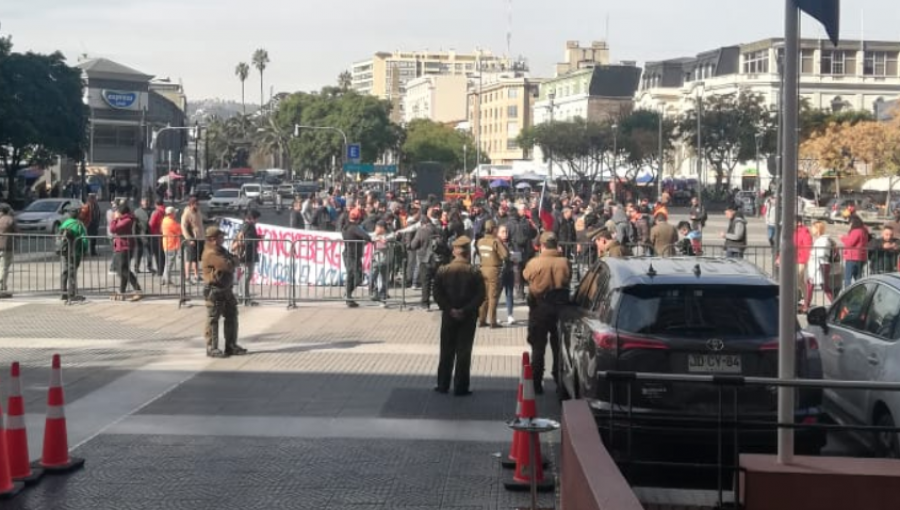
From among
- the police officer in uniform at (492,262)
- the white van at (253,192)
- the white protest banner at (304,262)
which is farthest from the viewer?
the white van at (253,192)

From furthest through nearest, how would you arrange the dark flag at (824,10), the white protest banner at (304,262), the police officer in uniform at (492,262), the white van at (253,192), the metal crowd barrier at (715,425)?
the white van at (253,192), the white protest banner at (304,262), the police officer in uniform at (492,262), the dark flag at (824,10), the metal crowd barrier at (715,425)

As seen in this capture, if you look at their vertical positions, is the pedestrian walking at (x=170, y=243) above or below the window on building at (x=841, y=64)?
below

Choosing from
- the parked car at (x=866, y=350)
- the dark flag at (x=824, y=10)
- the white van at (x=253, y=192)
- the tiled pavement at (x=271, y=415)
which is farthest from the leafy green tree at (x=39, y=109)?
the dark flag at (x=824, y=10)

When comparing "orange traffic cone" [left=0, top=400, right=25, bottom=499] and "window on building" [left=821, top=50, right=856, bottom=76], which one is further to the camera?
"window on building" [left=821, top=50, right=856, bottom=76]

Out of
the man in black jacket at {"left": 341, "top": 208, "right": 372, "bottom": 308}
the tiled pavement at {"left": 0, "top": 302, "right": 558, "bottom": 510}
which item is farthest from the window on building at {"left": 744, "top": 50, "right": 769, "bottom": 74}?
the tiled pavement at {"left": 0, "top": 302, "right": 558, "bottom": 510}

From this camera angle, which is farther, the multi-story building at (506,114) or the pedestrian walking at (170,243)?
the multi-story building at (506,114)

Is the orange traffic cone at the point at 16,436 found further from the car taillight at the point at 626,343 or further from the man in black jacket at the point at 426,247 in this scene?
the man in black jacket at the point at 426,247

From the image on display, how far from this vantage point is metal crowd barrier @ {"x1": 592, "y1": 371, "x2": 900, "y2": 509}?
247 inches

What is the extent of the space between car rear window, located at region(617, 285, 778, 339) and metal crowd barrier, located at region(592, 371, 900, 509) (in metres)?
0.54

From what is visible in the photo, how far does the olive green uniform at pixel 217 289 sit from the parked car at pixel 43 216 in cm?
2532

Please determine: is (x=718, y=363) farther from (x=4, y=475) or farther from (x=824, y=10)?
(x=4, y=475)

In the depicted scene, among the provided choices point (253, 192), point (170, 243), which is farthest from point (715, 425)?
point (253, 192)

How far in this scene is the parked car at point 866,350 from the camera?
30.0 ft

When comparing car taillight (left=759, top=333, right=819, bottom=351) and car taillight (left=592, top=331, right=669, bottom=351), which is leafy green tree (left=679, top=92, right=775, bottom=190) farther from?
car taillight (left=592, top=331, right=669, bottom=351)
